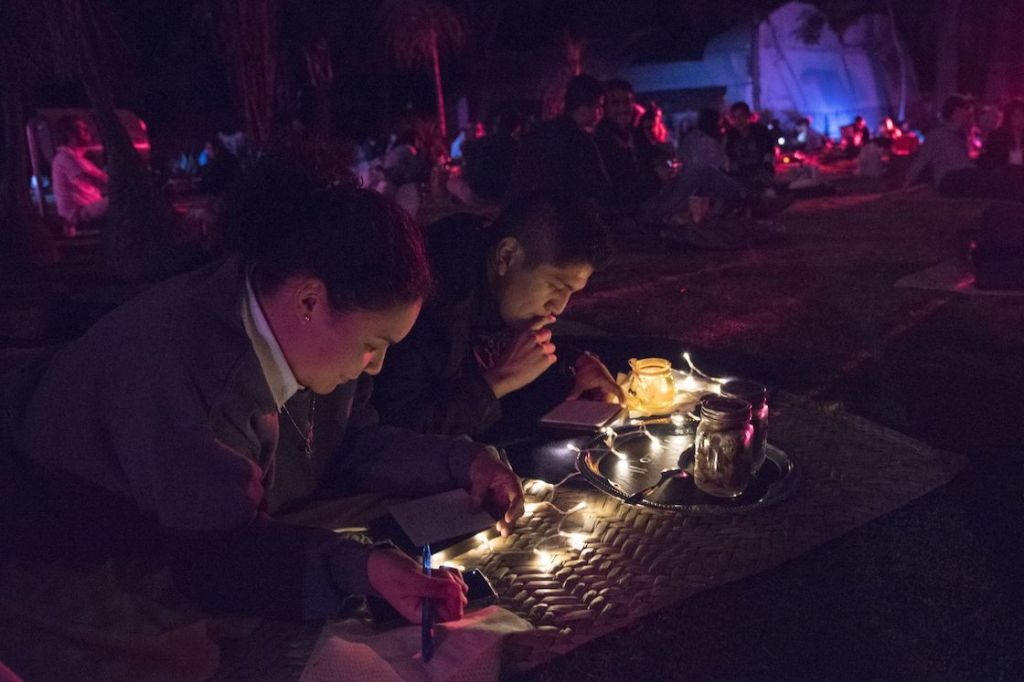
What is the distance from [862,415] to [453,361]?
Result: 1.60 m

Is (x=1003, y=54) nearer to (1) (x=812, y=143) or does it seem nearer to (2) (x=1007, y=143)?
(1) (x=812, y=143)

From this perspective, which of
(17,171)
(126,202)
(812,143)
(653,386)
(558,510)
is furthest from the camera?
(812,143)

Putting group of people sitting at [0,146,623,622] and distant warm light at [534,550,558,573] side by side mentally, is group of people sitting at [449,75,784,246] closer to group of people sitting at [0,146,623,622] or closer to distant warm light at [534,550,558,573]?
distant warm light at [534,550,558,573]

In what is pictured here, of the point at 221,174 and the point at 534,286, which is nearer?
the point at 534,286

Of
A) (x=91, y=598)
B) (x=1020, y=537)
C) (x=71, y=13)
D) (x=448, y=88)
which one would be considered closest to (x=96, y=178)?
(x=71, y=13)

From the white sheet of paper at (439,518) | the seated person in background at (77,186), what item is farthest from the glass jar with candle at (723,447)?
the seated person in background at (77,186)

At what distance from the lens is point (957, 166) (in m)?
9.95

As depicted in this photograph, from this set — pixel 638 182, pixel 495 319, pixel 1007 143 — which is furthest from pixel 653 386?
pixel 1007 143

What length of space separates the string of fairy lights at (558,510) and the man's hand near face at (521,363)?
0.30 metres

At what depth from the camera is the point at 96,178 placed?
38.4ft

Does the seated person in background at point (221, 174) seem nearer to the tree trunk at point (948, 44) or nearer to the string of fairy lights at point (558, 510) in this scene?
the string of fairy lights at point (558, 510)

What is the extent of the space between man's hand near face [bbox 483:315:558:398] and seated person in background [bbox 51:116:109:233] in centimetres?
1027

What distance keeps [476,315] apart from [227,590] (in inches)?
56.9

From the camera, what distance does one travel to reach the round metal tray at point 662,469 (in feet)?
7.08
